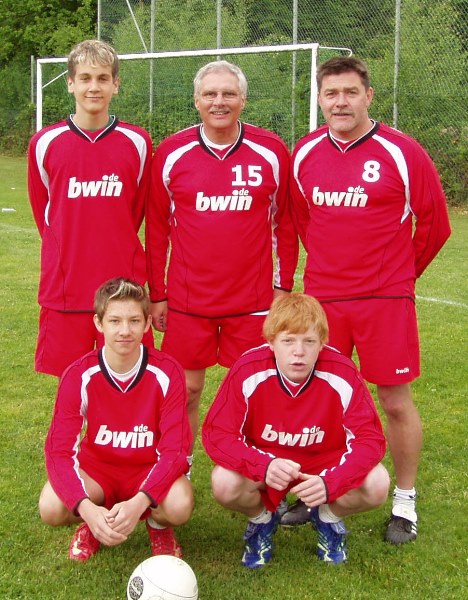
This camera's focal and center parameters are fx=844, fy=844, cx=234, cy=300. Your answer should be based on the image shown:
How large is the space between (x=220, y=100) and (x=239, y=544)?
1853 millimetres

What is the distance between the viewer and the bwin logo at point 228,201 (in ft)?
11.8

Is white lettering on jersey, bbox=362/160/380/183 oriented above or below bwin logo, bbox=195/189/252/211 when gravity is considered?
above

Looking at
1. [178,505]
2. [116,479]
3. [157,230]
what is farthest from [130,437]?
[157,230]

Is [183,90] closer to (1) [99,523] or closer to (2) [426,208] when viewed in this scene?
(2) [426,208]

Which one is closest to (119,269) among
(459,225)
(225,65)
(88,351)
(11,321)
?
(88,351)

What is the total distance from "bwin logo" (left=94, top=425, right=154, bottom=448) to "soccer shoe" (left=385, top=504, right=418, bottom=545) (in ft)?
3.64

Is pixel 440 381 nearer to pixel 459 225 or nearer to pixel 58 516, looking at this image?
pixel 58 516

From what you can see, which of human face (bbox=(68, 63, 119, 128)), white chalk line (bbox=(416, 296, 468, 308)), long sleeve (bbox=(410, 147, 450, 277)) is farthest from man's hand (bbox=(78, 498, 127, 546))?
white chalk line (bbox=(416, 296, 468, 308))

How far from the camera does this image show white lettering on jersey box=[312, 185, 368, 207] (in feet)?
11.2

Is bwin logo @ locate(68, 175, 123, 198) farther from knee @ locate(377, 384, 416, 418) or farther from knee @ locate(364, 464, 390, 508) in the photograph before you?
knee @ locate(364, 464, 390, 508)

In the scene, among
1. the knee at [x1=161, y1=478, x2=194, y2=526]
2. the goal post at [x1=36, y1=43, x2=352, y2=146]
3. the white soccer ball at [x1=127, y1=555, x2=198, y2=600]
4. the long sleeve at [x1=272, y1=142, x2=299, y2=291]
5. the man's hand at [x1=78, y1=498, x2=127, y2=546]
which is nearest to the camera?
the white soccer ball at [x1=127, y1=555, x2=198, y2=600]

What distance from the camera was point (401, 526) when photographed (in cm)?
360

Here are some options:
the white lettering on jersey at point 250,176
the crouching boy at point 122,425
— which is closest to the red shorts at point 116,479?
the crouching boy at point 122,425

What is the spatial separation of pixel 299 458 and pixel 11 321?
4.35 m
